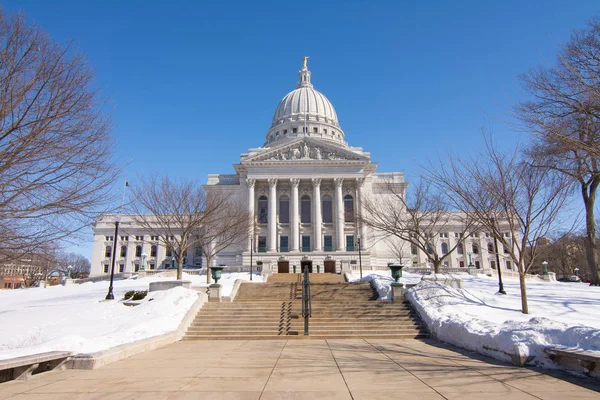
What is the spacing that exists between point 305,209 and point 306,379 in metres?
51.4

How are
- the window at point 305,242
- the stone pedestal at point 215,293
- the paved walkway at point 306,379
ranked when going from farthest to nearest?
the window at point 305,242 → the stone pedestal at point 215,293 → the paved walkway at point 306,379

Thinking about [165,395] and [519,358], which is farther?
[519,358]

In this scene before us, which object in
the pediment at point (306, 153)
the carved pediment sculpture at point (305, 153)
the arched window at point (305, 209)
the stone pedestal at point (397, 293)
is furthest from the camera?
the arched window at point (305, 209)

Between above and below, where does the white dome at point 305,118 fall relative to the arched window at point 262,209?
above

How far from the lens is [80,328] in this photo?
544 inches

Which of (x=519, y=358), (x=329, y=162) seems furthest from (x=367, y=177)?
(x=519, y=358)

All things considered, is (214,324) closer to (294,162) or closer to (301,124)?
(294,162)

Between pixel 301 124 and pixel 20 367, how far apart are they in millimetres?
76671

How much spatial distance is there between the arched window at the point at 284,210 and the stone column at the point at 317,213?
13.7ft

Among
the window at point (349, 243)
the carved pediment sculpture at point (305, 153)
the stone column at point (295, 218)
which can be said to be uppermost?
the carved pediment sculpture at point (305, 153)

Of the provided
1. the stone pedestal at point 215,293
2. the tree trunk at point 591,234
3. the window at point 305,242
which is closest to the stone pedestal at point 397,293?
the stone pedestal at point 215,293

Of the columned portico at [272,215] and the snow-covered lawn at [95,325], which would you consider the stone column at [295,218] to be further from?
the snow-covered lawn at [95,325]

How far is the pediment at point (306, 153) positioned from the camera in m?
57.3

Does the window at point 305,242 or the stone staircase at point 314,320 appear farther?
the window at point 305,242
